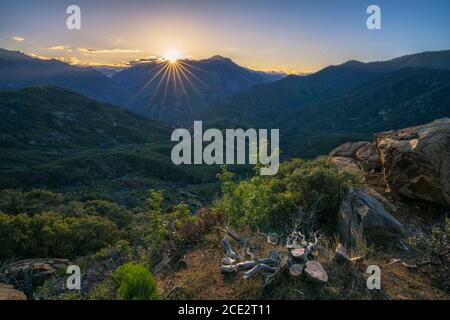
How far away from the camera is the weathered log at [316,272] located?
227 inches

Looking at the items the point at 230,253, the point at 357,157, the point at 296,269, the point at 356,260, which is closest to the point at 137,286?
the point at 230,253

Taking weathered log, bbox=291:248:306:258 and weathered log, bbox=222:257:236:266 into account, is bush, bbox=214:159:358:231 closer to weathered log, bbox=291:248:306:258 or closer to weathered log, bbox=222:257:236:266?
weathered log, bbox=222:257:236:266

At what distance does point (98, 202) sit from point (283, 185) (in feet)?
134

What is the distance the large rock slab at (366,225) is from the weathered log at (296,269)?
3.00 metres

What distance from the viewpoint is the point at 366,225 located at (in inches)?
348

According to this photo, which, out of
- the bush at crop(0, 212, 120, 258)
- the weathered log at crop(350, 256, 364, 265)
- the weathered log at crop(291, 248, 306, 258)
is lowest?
the bush at crop(0, 212, 120, 258)

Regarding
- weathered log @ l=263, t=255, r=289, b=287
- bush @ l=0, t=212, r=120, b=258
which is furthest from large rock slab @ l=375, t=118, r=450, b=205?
bush @ l=0, t=212, r=120, b=258

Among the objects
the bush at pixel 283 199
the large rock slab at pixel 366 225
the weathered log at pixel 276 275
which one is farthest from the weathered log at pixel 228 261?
the large rock slab at pixel 366 225

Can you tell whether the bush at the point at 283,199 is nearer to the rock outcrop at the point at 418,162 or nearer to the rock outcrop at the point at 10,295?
the rock outcrop at the point at 418,162

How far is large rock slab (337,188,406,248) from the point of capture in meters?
8.83

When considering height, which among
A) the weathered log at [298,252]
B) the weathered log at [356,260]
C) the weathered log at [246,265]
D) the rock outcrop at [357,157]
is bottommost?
the weathered log at [246,265]

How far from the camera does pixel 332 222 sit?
1053cm

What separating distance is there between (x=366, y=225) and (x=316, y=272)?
3.56 m

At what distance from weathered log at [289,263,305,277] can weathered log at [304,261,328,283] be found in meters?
0.08
